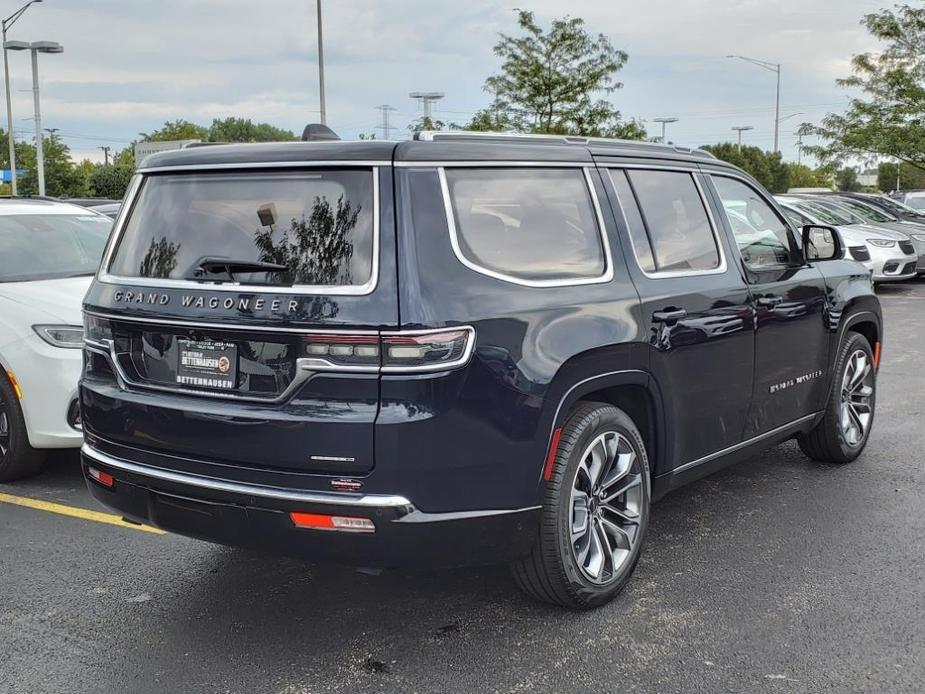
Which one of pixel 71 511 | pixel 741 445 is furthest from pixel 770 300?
pixel 71 511

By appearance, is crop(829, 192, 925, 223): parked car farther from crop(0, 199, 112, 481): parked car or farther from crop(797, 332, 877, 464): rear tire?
crop(0, 199, 112, 481): parked car

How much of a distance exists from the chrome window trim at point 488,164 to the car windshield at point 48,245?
3.93m

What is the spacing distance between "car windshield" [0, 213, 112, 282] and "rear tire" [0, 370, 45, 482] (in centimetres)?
87

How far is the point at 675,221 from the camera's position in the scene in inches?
181

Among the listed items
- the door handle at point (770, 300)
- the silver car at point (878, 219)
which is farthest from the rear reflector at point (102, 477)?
the silver car at point (878, 219)

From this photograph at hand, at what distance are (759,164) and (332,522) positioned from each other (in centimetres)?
7513

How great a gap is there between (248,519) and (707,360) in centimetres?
221

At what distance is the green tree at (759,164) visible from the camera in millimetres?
68625

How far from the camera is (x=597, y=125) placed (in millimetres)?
28469

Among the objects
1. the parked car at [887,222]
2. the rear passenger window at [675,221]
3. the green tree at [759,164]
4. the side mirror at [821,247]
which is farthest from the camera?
the green tree at [759,164]

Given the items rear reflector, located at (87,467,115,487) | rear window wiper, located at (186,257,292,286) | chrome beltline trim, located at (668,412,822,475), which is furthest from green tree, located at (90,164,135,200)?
rear window wiper, located at (186,257,292,286)

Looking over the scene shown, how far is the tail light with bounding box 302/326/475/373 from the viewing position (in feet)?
10.7

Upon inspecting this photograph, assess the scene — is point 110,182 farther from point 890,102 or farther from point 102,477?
point 102,477

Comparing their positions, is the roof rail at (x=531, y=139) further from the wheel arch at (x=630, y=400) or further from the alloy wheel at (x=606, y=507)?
the alloy wheel at (x=606, y=507)
